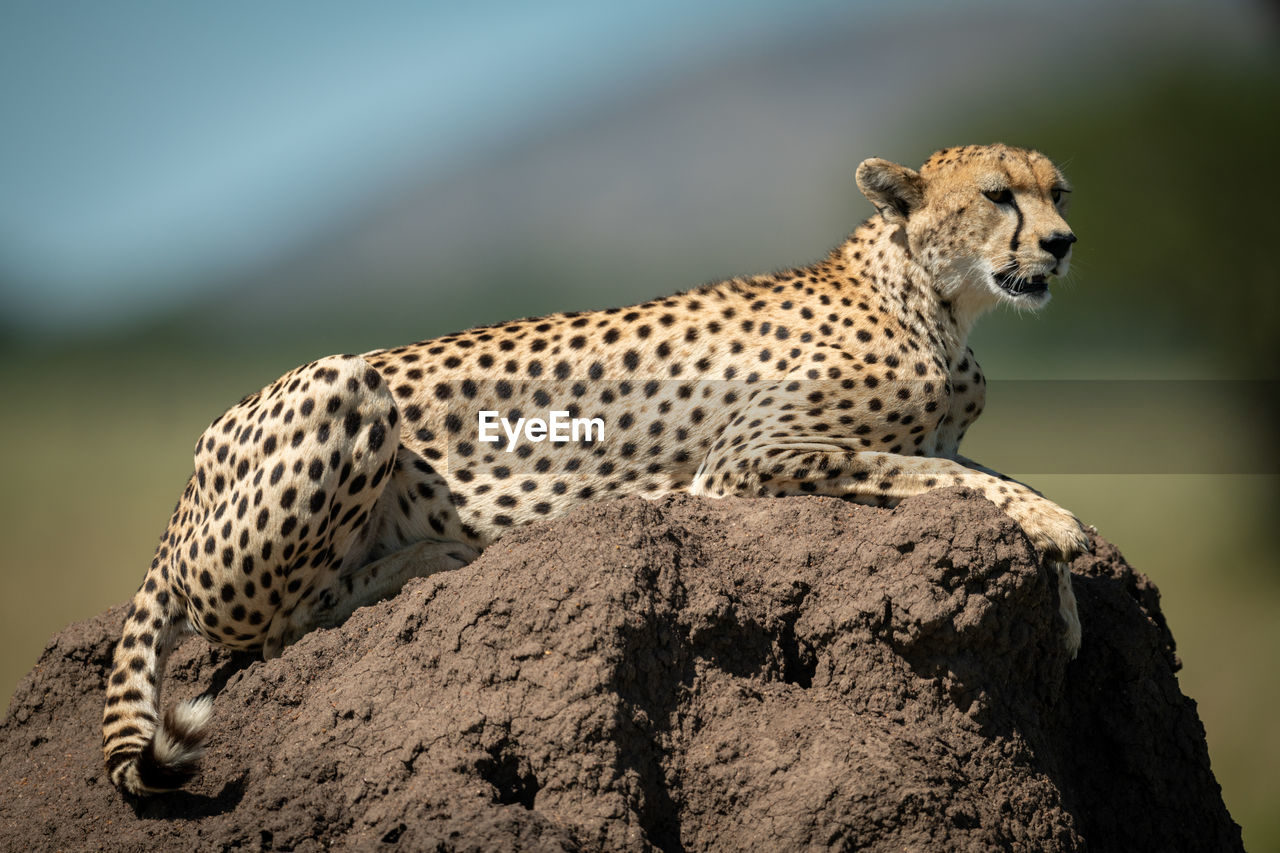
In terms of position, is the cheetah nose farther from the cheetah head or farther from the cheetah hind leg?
the cheetah hind leg

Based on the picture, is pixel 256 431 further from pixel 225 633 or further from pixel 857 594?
pixel 857 594

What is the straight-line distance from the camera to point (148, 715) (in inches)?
158

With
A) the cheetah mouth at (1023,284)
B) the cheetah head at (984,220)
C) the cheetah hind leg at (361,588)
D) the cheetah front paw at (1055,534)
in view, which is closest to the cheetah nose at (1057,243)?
the cheetah head at (984,220)

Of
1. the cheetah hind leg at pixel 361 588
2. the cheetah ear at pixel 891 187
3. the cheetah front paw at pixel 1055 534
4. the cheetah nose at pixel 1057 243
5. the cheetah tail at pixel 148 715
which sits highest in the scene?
the cheetah ear at pixel 891 187

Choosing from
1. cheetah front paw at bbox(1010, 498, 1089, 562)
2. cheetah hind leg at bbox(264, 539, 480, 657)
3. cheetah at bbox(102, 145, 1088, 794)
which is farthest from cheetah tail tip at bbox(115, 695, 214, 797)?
cheetah front paw at bbox(1010, 498, 1089, 562)

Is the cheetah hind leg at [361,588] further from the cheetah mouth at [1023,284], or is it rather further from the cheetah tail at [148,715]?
the cheetah mouth at [1023,284]

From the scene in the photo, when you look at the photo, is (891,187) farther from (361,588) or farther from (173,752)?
(173,752)

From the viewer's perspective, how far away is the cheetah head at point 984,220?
4578 millimetres

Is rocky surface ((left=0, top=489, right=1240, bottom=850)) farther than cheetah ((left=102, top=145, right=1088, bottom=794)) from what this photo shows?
No

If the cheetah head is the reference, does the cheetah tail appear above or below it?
below

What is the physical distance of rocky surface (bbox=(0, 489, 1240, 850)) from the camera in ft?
9.62

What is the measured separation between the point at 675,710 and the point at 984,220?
8.37 ft

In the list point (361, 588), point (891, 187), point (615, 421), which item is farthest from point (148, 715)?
point (891, 187)

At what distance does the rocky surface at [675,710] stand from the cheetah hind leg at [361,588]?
0.47 m
